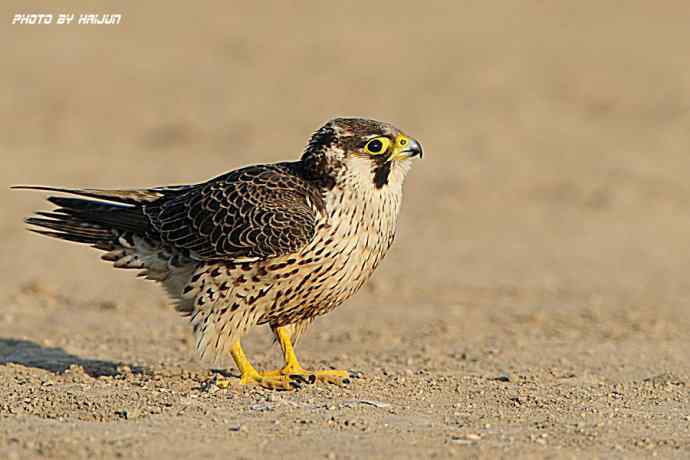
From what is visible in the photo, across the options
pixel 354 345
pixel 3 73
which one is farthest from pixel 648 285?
pixel 3 73

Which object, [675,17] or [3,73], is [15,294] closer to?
[3,73]

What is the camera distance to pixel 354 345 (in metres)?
9.78

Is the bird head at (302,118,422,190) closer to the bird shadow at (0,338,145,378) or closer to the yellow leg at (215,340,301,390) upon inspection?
the yellow leg at (215,340,301,390)

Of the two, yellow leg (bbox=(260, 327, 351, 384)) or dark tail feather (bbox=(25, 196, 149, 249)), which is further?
dark tail feather (bbox=(25, 196, 149, 249))

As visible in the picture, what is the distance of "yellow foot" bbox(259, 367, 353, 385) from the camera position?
7746 mm

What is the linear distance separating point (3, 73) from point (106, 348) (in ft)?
48.0

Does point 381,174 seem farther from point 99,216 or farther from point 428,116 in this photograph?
point 428,116

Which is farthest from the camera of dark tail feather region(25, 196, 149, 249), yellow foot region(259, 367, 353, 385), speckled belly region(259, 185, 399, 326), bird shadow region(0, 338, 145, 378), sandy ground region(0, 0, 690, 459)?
bird shadow region(0, 338, 145, 378)

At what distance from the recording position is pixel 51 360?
28.7 ft

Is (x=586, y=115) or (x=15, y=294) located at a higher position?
(x=586, y=115)

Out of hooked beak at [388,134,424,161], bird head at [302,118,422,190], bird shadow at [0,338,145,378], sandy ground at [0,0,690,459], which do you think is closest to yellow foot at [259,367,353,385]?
sandy ground at [0,0,690,459]

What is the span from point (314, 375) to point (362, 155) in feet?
4.43

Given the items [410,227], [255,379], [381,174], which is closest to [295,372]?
[255,379]

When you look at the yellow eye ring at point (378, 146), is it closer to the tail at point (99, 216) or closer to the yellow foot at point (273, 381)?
the yellow foot at point (273, 381)
